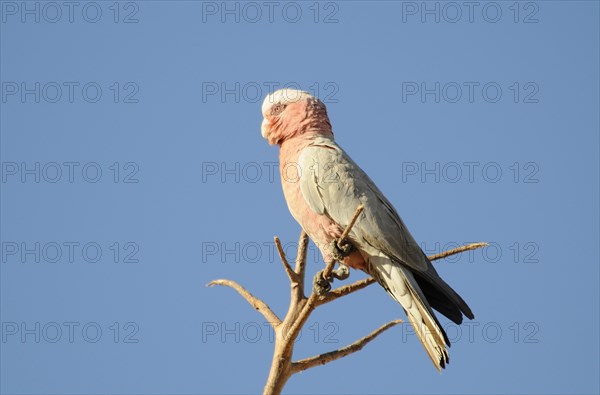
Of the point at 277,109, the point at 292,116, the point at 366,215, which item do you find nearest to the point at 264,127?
the point at 277,109

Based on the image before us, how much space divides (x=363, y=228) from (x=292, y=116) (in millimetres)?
1623

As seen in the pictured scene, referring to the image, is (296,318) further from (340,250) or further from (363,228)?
(363,228)

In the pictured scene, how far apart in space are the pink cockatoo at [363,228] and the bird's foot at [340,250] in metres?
0.01

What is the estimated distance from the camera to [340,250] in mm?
6914

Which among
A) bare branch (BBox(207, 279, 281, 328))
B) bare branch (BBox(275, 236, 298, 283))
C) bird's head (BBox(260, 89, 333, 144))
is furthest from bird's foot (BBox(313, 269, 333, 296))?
bird's head (BBox(260, 89, 333, 144))

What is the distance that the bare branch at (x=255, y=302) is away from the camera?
21.8ft

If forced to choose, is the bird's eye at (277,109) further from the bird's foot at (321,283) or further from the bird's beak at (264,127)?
the bird's foot at (321,283)

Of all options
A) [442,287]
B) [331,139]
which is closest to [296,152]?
[331,139]

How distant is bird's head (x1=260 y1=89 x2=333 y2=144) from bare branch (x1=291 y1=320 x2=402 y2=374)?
223 cm

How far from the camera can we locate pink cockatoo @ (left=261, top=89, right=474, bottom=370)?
682 centimetres

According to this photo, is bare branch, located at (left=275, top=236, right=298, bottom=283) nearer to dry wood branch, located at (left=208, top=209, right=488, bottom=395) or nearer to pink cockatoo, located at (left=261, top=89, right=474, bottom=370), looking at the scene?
dry wood branch, located at (left=208, top=209, right=488, bottom=395)

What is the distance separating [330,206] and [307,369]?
1.58m

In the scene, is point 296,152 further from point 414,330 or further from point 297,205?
point 414,330

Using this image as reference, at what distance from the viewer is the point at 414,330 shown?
6703mm
